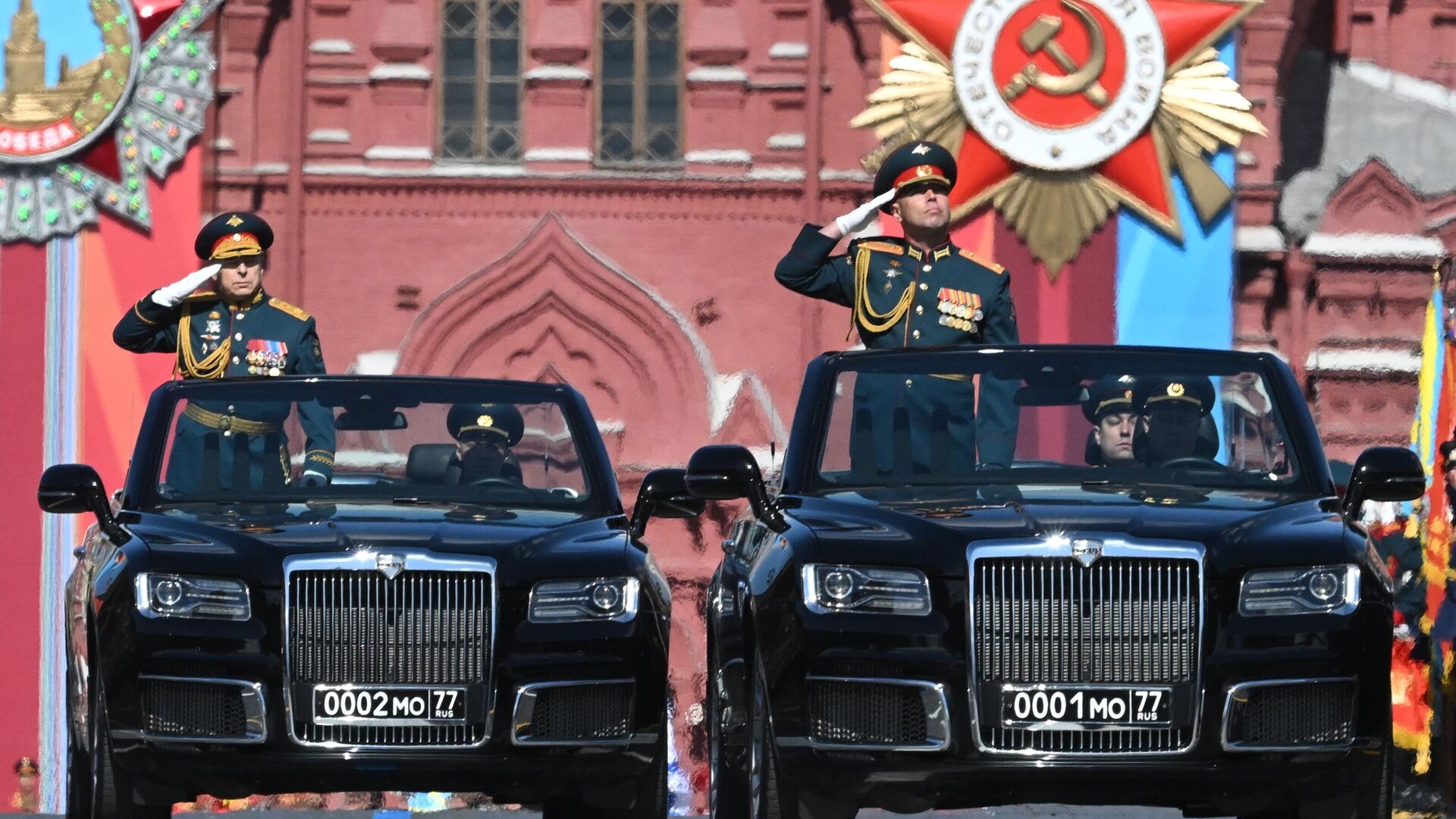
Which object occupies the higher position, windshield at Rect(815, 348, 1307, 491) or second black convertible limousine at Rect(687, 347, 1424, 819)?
windshield at Rect(815, 348, 1307, 491)

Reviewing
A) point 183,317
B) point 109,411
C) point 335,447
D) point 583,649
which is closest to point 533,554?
point 583,649

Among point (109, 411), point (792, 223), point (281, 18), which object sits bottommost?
point (109, 411)

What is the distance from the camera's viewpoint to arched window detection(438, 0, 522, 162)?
78.8 feet

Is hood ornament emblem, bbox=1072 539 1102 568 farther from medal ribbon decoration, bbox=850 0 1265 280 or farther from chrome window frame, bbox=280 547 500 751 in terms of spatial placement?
medal ribbon decoration, bbox=850 0 1265 280

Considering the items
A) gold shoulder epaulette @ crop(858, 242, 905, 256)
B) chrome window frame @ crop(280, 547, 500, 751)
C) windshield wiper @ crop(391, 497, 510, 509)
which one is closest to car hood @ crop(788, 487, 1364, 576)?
chrome window frame @ crop(280, 547, 500, 751)

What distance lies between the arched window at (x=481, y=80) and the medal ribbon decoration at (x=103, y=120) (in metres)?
2.08

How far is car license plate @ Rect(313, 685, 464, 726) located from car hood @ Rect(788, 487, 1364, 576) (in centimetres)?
112

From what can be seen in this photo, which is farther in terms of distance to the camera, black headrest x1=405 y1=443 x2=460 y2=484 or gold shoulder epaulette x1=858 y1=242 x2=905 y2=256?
gold shoulder epaulette x1=858 y1=242 x2=905 y2=256

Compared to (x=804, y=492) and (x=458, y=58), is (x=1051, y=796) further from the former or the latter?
(x=458, y=58)

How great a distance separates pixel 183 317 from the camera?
1119 cm

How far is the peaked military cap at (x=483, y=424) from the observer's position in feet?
29.7

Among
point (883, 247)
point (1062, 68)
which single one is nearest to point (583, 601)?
point (883, 247)

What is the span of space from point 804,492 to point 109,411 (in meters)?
16.4

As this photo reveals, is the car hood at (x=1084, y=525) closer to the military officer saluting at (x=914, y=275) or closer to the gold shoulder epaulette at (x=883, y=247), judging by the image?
the military officer saluting at (x=914, y=275)
